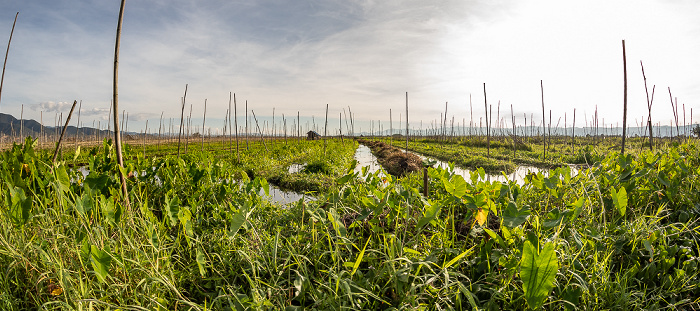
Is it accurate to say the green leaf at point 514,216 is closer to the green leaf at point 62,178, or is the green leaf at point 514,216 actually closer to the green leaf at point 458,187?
the green leaf at point 458,187

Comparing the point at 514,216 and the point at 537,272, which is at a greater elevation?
the point at 514,216

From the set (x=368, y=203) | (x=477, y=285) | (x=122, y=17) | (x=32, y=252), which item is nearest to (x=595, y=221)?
(x=477, y=285)

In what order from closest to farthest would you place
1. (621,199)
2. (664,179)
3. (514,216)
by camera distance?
(514,216) < (621,199) < (664,179)

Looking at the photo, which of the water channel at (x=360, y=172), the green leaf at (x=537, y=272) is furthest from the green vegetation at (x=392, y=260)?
the water channel at (x=360, y=172)

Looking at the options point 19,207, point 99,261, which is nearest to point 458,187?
point 99,261

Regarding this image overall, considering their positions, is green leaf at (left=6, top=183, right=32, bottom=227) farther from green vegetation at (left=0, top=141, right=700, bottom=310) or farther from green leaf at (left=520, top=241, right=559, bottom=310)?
green leaf at (left=520, top=241, right=559, bottom=310)

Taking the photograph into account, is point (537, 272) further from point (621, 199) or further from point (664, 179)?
point (664, 179)

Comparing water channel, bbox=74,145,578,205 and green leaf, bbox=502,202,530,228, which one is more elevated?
green leaf, bbox=502,202,530,228

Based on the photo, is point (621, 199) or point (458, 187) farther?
point (621, 199)

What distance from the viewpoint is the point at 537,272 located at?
1234mm

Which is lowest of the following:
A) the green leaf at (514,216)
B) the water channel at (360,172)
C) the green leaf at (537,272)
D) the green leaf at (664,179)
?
the water channel at (360,172)

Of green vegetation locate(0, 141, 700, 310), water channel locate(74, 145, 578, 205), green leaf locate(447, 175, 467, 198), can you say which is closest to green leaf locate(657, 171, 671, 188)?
green vegetation locate(0, 141, 700, 310)

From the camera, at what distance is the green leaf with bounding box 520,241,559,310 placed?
1.21 meters

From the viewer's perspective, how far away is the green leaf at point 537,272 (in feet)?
3.97
